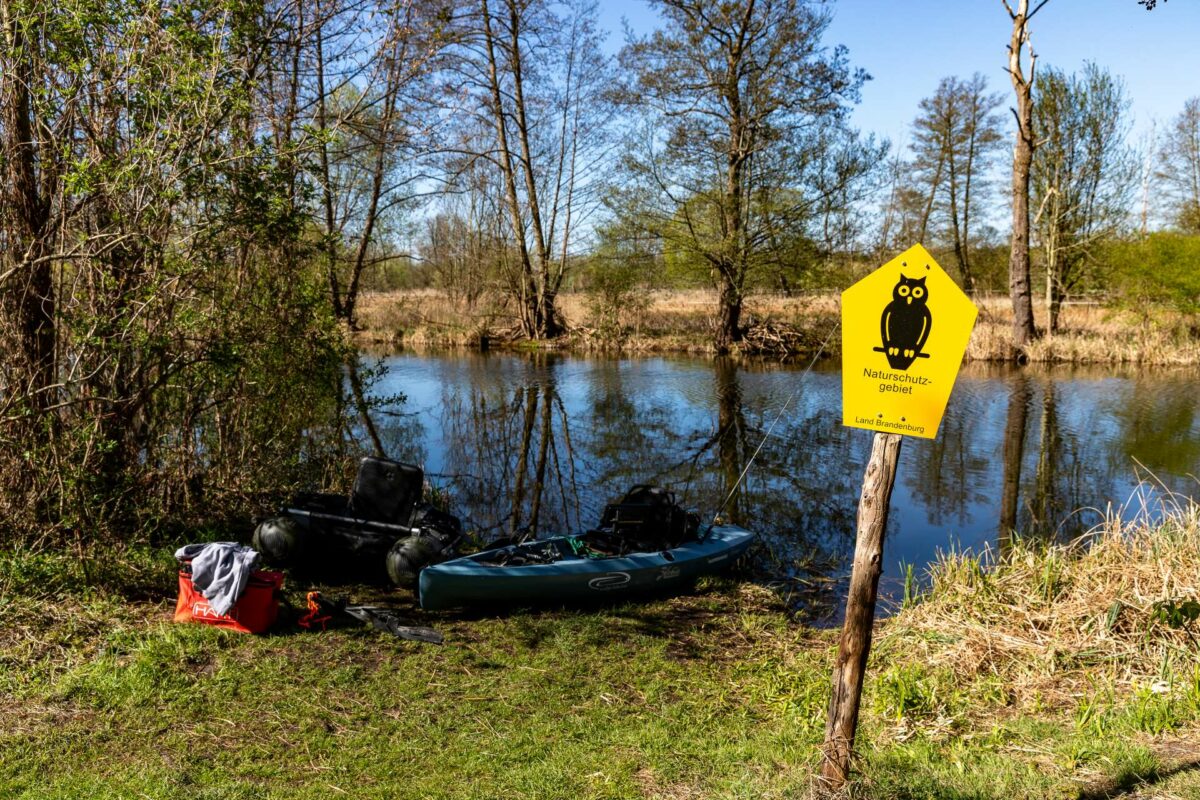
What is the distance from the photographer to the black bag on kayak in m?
6.95

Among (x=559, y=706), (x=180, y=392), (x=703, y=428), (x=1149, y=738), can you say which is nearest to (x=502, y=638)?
(x=559, y=706)

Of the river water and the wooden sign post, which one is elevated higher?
the wooden sign post

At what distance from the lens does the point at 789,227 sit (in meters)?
21.4

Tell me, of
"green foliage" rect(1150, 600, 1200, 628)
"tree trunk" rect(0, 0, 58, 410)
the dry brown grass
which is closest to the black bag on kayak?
the dry brown grass

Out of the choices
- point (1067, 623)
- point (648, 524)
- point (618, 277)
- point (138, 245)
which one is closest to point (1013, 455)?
point (648, 524)

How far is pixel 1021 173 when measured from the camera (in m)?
19.1

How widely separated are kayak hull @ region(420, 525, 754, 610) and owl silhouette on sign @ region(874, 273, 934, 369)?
3.63 m

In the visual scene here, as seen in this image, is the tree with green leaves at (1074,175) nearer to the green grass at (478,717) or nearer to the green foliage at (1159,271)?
the green foliage at (1159,271)

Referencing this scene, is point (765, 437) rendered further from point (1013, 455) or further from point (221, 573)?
point (221, 573)

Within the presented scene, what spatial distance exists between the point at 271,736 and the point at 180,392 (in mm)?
3391

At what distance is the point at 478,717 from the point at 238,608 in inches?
67.6

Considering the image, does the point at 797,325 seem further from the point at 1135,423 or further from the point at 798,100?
the point at 1135,423

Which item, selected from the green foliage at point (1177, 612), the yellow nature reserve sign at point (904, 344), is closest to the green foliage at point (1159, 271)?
the green foliage at point (1177, 612)

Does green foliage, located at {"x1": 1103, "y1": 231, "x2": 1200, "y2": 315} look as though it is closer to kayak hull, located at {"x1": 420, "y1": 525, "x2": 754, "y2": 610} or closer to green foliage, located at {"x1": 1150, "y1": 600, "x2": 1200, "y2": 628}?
kayak hull, located at {"x1": 420, "y1": 525, "x2": 754, "y2": 610}
